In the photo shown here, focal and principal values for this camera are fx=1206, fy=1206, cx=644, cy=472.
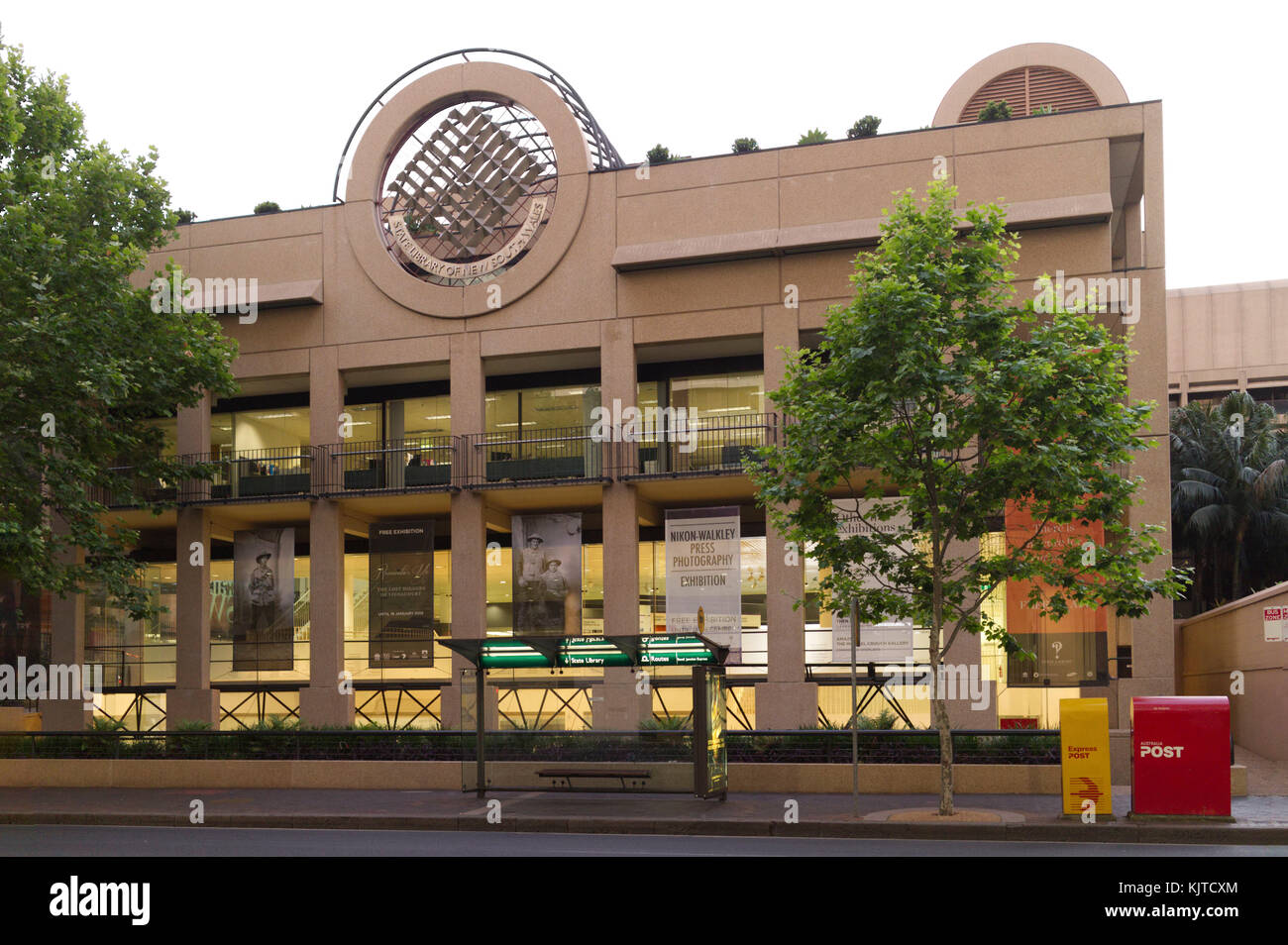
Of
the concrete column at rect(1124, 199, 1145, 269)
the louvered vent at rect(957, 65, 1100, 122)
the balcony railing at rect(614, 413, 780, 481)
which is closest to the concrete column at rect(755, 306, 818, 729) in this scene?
the balcony railing at rect(614, 413, 780, 481)

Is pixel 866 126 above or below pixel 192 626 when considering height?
above

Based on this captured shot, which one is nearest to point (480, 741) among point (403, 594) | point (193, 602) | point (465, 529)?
point (465, 529)

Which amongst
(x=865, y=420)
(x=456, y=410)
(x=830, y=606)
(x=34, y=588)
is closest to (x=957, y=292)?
(x=865, y=420)

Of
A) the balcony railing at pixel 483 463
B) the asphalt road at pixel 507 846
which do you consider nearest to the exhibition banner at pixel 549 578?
the balcony railing at pixel 483 463

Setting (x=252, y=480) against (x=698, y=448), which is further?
(x=252, y=480)

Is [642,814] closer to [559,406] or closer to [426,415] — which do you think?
[559,406]

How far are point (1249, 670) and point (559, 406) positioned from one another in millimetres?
19030

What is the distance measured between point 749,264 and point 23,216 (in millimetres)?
16473

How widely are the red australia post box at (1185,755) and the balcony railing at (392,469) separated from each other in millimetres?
20139

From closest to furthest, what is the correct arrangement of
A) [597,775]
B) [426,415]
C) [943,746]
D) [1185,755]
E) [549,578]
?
[1185,755] → [943,746] → [597,775] → [549,578] → [426,415]

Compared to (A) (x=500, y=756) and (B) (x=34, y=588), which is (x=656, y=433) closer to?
(A) (x=500, y=756)

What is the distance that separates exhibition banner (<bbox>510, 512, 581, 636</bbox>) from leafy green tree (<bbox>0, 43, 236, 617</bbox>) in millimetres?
8630

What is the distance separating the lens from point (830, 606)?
63.1 feet

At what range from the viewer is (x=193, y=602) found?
33.6m
